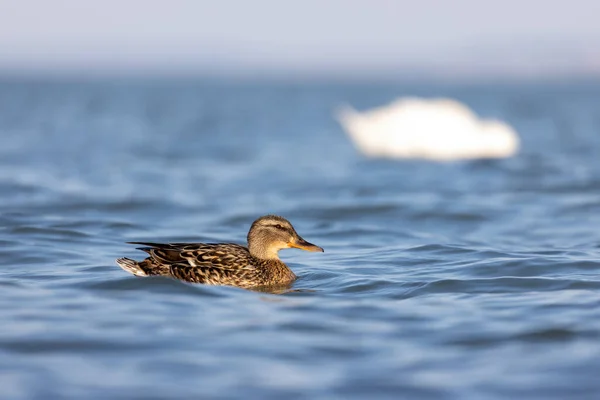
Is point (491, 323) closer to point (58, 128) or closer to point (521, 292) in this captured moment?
point (521, 292)

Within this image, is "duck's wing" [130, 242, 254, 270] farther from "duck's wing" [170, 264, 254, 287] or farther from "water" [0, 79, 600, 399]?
"water" [0, 79, 600, 399]

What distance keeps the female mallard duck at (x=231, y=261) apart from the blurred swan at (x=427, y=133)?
52.8 feet

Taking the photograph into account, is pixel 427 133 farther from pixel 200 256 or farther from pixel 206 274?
pixel 206 274

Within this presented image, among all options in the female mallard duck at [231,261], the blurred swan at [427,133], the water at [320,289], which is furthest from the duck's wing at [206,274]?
the blurred swan at [427,133]

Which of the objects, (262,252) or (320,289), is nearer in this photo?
(320,289)

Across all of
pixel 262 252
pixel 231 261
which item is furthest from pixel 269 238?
pixel 231 261

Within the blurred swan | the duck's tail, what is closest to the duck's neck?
the duck's tail

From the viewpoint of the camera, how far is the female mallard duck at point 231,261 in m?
10.1

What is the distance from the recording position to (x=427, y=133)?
2664cm

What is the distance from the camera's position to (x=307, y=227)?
51.8 feet

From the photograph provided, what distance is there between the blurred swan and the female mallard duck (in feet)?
52.8

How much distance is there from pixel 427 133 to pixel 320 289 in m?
16.9

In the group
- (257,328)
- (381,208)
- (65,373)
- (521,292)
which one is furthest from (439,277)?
(381,208)

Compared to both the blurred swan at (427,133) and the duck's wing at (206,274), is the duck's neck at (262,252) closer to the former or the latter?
the duck's wing at (206,274)
